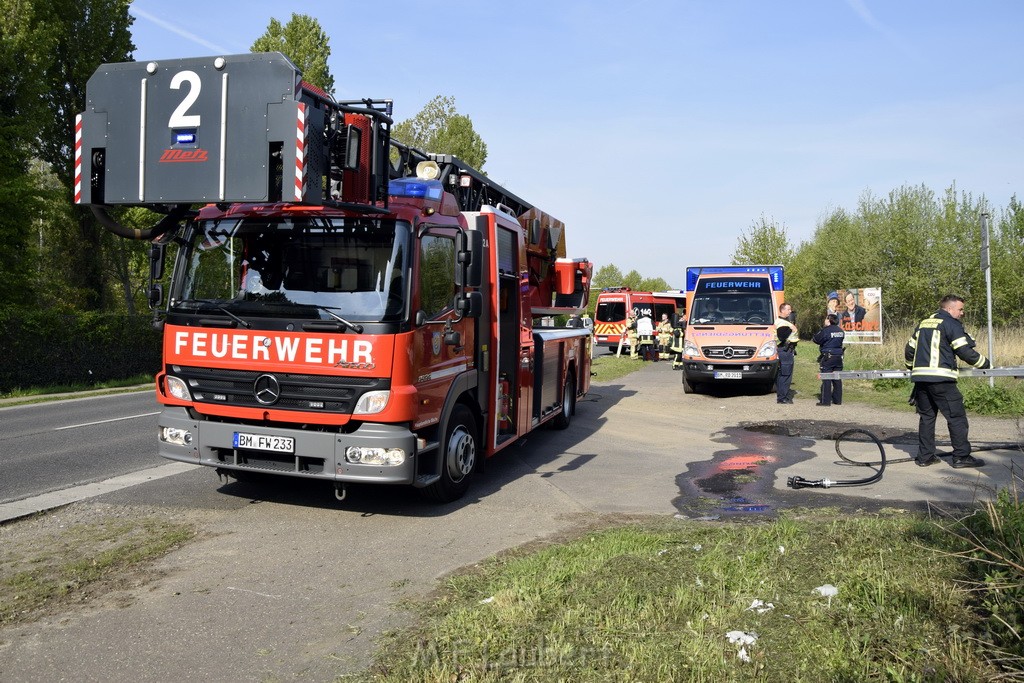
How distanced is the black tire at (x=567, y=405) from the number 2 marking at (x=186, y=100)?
6802 millimetres

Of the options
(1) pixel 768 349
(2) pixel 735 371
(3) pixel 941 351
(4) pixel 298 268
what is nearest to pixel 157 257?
(4) pixel 298 268

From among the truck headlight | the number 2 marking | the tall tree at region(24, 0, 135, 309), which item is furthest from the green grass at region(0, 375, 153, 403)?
the truck headlight

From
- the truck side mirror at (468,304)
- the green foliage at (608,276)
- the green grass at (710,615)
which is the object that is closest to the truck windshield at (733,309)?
the truck side mirror at (468,304)

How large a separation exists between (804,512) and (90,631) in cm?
519

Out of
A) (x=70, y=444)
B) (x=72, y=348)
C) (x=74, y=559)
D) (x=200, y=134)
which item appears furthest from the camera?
(x=72, y=348)

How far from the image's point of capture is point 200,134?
6223 mm

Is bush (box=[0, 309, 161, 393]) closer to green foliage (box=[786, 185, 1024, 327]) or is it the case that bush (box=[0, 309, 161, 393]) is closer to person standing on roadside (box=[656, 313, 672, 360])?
person standing on roadside (box=[656, 313, 672, 360])

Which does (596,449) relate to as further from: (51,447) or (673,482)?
(51,447)

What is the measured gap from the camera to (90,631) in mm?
4375

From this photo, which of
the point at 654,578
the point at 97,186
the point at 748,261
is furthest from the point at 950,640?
the point at 748,261

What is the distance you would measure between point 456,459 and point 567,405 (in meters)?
5.25

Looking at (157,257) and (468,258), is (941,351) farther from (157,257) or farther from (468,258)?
(157,257)

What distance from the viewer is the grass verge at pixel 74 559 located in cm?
482

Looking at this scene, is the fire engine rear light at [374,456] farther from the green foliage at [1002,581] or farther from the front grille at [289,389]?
the green foliage at [1002,581]
